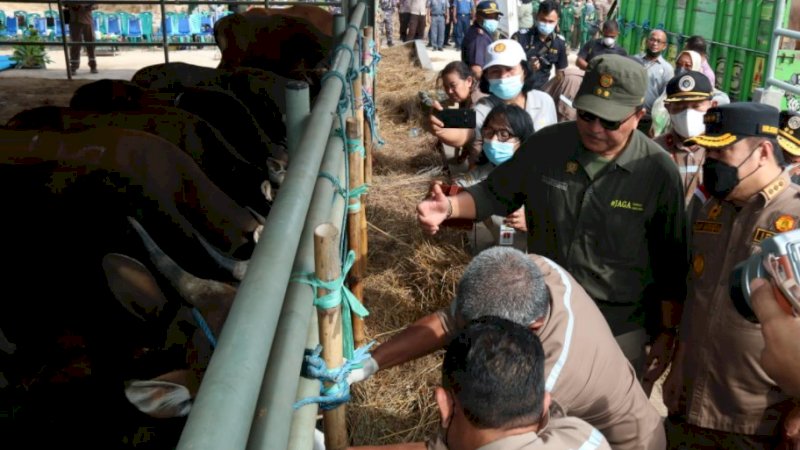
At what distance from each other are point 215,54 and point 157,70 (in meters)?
9.98

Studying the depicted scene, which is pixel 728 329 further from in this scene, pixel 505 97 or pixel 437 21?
pixel 437 21

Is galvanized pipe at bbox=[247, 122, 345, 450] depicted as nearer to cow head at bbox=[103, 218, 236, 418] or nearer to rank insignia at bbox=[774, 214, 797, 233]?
cow head at bbox=[103, 218, 236, 418]

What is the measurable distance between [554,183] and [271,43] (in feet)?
21.0

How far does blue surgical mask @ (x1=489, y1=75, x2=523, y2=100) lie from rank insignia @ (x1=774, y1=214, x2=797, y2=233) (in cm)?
239

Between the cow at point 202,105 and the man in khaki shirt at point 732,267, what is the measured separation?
3107 millimetres

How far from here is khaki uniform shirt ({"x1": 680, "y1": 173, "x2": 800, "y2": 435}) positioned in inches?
102

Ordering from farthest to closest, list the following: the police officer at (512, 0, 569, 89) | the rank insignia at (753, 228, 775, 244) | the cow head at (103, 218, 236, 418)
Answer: the police officer at (512, 0, 569, 89), the rank insignia at (753, 228, 775, 244), the cow head at (103, 218, 236, 418)

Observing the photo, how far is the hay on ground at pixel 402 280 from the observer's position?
12.5 ft

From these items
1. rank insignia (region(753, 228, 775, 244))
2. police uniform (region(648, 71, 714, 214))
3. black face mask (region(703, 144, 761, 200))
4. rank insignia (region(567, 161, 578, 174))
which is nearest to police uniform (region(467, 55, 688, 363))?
rank insignia (region(567, 161, 578, 174))

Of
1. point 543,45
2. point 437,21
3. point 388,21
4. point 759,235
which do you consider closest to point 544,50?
point 543,45

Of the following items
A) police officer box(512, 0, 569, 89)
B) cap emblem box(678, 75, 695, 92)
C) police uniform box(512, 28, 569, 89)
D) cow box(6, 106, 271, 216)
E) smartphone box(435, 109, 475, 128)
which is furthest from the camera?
police uniform box(512, 28, 569, 89)

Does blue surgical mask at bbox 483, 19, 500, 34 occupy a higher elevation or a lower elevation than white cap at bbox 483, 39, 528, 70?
higher

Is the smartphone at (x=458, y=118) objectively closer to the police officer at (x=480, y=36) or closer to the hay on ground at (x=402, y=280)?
the hay on ground at (x=402, y=280)

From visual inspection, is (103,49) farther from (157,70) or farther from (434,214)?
(434,214)
